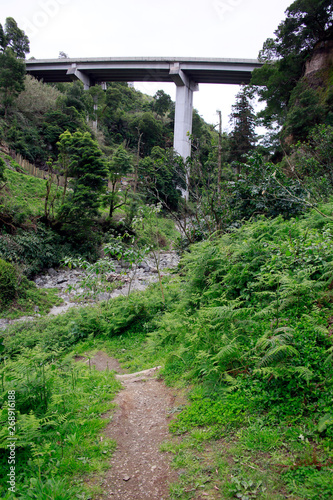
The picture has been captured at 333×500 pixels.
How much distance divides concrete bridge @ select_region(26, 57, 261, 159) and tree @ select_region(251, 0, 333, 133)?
42.0 ft

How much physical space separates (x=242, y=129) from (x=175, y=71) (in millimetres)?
15074

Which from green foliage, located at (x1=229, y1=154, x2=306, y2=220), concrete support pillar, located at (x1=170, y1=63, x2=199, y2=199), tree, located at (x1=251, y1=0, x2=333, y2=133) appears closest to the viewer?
green foliage, located at (x1=229, y1=154, x2=306, y2=220)

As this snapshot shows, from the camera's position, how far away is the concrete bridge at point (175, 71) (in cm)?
3556

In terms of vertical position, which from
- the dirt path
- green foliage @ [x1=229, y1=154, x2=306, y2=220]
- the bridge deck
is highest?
the bridge deck

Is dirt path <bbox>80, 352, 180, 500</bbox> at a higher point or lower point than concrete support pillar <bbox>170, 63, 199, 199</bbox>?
lower

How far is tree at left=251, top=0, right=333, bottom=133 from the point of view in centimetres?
1848

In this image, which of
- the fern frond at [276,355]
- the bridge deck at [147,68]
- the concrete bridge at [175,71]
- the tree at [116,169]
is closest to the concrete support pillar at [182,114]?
the concrete bridge at [175,71]

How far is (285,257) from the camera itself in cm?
512

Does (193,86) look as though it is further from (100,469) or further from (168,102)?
(100,469)

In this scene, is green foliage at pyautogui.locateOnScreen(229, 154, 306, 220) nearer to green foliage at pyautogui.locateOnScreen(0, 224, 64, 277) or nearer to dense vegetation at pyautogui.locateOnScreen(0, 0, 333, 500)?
dense vegetation at pyautogui.locateOnScreen(0, 0, 333, 500)

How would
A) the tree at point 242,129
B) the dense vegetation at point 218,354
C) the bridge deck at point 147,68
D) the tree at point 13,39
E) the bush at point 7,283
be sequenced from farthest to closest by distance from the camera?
the bridge deck at point 147,68 < the tree at point 13,39 < the tree at point 242,129 < the bush at point 7,283 < the dense vegetation at point 218,354

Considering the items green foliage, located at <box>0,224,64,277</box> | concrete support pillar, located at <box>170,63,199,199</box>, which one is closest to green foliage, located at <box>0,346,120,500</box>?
green foliage, located at <box>0,224,64,277</box>

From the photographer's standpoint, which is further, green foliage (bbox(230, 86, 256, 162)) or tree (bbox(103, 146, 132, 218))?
green foliage (bbox(230, 86, 256, 162))

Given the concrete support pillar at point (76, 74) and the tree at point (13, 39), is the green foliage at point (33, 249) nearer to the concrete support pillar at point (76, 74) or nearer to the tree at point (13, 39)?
the tree at point (13, 39)
